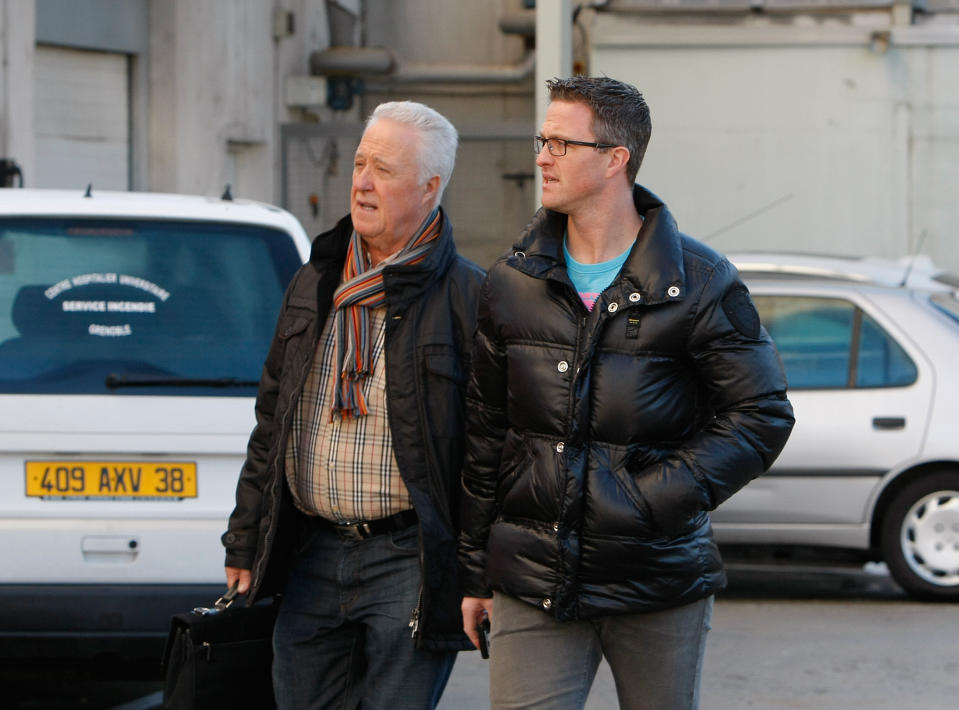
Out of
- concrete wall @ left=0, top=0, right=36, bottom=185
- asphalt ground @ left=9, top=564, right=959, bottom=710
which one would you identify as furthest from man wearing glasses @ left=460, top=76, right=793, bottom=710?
concrete wall @ left=0, top=0, right=36, bottom=185

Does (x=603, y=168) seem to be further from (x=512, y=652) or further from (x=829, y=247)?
(x=829, y=247)

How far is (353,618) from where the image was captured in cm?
359

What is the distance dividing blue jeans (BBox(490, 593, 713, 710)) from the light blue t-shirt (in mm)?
622

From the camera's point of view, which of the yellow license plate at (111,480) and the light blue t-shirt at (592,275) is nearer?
the light blue t-shirt at (592,275)

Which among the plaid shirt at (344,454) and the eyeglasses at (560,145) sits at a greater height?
the eyeglasses at (560,145)

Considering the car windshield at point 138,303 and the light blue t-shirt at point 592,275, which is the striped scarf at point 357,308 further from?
the car windshield at point 138,303

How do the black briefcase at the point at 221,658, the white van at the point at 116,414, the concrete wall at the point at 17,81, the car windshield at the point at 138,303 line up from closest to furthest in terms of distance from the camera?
1. the black briefcase at the point at 221,658
2. the white van at the point at 116,414
3. the car windshield at the point at 138,303
4. the concrete wall at the point at 17,81

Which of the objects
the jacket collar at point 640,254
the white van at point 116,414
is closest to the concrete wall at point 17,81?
the white van at point 116,414

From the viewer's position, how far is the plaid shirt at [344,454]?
353cm

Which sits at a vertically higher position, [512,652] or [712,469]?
[712,469]

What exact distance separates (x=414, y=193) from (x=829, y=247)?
43.5ft

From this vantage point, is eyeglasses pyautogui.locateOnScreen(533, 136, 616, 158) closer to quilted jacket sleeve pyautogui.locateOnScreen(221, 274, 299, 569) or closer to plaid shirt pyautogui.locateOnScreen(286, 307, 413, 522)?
plaid shirt pyautogui.locateOnScreen(286, 307, 413, 522)

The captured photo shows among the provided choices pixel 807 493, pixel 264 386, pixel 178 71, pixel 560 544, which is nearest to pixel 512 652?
pixel 560 544

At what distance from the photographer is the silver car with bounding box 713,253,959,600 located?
7.79 m
